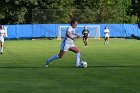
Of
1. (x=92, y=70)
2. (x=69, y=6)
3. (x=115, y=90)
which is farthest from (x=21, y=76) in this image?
(x=69, y=6)

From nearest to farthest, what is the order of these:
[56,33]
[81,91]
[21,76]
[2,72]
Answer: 1. [81,91]
2. [21,76]
3. [2,72]
4. [56,33]

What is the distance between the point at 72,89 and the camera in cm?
1348

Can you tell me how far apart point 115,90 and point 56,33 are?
168 feet

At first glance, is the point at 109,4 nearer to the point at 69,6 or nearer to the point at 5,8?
the point at 69,6

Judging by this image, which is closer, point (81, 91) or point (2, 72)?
point (81, 91)

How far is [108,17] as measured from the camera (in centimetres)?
6788

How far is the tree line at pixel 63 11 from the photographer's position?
213 feet

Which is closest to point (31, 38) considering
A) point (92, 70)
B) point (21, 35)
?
point (21, 35)

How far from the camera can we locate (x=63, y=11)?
6738 cm

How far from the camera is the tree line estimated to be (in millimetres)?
65000

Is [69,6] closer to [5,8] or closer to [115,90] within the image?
[5,8]

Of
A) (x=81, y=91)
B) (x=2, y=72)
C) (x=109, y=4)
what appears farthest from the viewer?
(x=109, y=4)

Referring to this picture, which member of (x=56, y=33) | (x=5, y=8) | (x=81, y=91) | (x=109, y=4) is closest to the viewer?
(x=81, y=91)

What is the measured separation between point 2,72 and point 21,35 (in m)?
46.2
